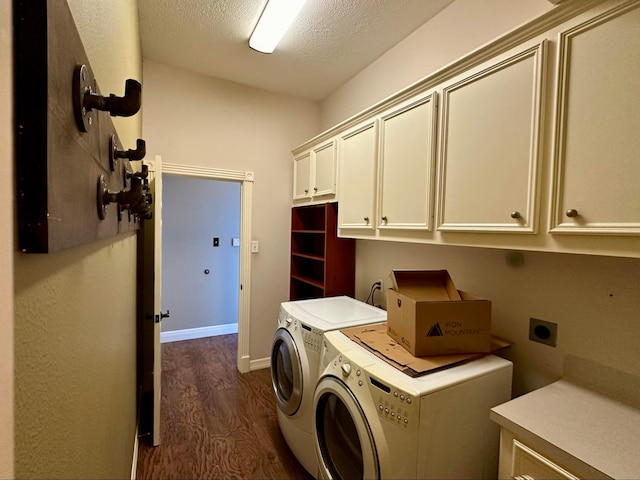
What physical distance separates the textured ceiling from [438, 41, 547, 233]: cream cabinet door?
0.93 metres

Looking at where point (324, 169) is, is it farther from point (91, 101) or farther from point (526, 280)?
point (91, 101)

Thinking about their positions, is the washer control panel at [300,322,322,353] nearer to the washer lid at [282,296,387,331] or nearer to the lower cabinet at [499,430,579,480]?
the washer lid at [282,296,387,331]

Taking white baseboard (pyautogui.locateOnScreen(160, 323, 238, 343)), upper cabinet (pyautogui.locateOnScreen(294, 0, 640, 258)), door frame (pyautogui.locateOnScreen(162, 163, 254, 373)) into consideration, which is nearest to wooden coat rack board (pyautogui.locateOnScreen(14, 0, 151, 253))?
upper cabinet (pyautogui.locateOnScreen(294, 0, 640, 258))

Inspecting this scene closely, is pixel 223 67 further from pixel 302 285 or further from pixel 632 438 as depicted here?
pixel 632 438

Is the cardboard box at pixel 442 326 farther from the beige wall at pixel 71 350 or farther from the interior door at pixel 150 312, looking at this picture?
the interior door at pixel 150 312

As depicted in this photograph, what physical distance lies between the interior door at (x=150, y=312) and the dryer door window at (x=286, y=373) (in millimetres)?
784

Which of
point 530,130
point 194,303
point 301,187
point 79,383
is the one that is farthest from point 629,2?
point 194,303

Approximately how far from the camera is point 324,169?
2.64m

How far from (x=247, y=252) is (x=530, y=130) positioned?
2.52 meters

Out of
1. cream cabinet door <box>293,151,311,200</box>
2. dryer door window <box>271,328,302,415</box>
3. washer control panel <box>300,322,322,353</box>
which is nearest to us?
washer control panel <box>300,322,322,353</box>

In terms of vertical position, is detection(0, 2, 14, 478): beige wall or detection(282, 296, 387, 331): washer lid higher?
detection(0, 2, 14, 478): beige wall

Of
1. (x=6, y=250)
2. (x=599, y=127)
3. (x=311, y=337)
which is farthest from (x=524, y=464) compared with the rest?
(x=6, y=250)

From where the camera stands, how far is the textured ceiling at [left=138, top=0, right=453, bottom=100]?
1947mm

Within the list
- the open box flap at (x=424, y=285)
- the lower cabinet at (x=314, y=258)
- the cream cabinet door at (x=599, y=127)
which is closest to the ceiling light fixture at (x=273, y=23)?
the lower cabinet at (x=314, y=258)
